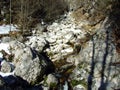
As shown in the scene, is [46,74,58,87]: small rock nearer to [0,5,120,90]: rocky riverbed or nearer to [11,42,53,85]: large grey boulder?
[0,5,120,90]: rocky riverbed

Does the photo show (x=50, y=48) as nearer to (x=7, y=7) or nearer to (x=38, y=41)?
(x=38, y=41)

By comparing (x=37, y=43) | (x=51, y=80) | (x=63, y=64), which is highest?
(x=37, y=43)

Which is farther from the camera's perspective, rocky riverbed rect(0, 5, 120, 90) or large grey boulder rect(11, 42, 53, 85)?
large grey boulder rect(11, 42, 53, 85)

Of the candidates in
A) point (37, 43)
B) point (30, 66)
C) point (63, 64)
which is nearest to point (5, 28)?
point (37, 43)

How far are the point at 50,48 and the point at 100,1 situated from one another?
8147 millimetres

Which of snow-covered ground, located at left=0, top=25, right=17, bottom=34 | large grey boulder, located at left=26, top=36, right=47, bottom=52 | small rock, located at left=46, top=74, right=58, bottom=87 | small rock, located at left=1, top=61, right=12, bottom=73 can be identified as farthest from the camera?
snow-covered ground, located at left=0, top=25, right=17, bottom=34

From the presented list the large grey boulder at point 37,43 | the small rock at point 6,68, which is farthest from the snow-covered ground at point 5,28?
the small rock at point 6,68

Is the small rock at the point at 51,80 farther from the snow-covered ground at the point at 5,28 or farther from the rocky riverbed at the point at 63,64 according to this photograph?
the snow-covered ground at the point at 5,28

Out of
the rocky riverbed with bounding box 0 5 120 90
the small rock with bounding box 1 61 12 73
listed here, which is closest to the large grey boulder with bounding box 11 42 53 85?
the rocky riverbed with bounding box 0 5 120 90

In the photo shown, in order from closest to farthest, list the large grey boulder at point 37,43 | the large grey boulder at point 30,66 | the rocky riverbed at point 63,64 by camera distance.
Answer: the rocky riverbed at point 63,64 < the large grey boulder at point 30,66 < the large grey boulder at point 37,43

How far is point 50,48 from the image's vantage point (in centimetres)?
2562

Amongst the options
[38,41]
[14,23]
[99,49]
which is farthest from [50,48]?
[14,23]

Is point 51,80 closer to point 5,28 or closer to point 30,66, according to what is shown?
point 30,66

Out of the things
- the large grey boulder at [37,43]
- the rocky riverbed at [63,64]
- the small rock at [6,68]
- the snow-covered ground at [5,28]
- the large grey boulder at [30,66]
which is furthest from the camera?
the snow-covered ground at [5,28]
